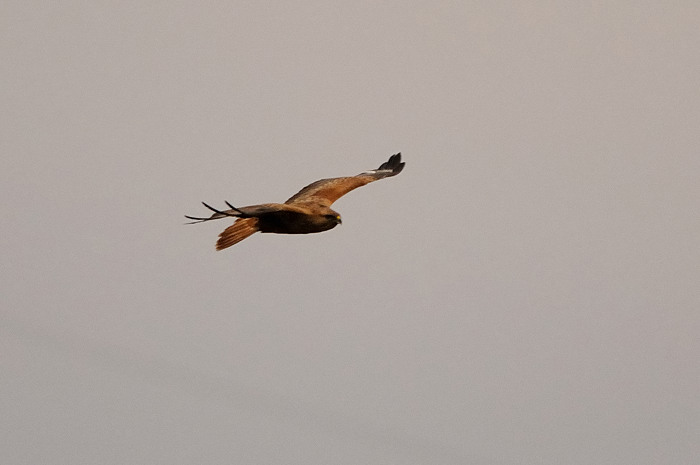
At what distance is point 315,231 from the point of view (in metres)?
24.3

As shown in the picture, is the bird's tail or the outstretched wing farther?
the outstretched wing

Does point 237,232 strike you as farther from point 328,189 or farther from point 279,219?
point 328,189

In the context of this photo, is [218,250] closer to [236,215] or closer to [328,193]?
[236,215]

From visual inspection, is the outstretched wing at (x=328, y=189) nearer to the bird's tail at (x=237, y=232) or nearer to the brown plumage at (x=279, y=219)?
the brown plumage at (x=279, y=219)

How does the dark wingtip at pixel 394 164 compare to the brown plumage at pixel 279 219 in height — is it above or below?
above

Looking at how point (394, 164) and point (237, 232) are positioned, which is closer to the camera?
point (237, 232)

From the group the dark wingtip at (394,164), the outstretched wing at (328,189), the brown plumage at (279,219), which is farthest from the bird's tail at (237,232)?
the dark wingtip at (394,164)

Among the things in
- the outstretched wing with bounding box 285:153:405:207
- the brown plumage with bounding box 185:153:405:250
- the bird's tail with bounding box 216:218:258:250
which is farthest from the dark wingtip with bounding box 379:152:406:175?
the bird's tail with bounding box 216:218:258:250

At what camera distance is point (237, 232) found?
80.9 ft

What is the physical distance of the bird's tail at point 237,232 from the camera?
2456 cm

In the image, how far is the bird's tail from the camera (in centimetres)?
2456

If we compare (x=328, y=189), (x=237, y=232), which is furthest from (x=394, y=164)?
(x=237, y=232)

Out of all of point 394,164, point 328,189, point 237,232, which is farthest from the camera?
point 394,164

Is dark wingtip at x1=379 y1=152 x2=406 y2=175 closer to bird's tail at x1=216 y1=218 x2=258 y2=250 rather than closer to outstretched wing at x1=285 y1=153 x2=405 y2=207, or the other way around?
outstretched wing at x1=285 y1=153 x2=405 y2=207
